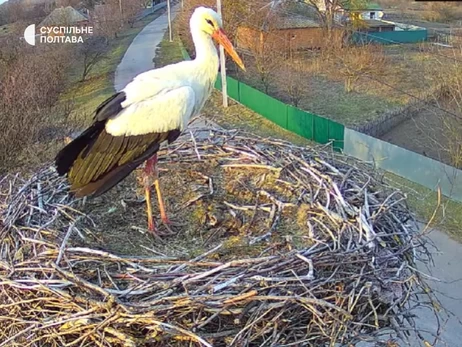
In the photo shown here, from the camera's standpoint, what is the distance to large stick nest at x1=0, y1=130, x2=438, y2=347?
2793 mm

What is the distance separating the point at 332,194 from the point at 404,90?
45.8 feet

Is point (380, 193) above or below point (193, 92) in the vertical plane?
below

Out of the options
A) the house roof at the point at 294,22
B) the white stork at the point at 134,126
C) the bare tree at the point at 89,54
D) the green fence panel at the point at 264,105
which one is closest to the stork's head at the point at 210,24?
the white stork at the point at 134,126

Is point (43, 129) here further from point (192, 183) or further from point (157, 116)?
point (157, 116)

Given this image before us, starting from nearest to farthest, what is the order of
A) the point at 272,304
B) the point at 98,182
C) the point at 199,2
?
1. the point at 272,304
2. the point at 98,182
3. the point at 199,2

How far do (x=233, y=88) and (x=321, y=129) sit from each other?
15.5 feet

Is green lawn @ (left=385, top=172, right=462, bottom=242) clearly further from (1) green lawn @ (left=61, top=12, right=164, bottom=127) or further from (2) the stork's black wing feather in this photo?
(1) green lawn @ (left=61, top=12, right=164, bottom=127)

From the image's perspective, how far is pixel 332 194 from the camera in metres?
4.02

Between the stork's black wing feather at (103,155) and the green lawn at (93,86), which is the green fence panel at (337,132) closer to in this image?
the green lawn at (93,86)

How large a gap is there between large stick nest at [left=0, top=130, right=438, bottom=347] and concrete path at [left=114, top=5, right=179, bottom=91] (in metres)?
14.6

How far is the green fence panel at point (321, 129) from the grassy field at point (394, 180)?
0.81ft

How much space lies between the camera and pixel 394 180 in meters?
9.88

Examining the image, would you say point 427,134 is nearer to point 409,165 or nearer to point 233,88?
point 409,165

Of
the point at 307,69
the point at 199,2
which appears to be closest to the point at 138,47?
the point at 199,2
